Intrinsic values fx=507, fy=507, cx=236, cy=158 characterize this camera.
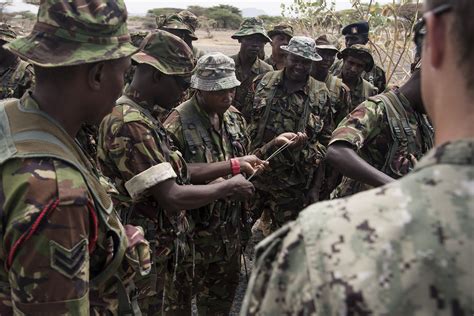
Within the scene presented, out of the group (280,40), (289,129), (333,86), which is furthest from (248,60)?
(289,129)

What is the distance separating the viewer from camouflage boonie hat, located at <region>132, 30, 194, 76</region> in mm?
2646

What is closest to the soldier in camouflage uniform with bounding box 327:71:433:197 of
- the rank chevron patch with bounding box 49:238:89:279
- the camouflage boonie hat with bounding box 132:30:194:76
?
the camouflage boonie hat with bounding box 132:30:194:76

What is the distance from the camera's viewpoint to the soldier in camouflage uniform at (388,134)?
9.14ft

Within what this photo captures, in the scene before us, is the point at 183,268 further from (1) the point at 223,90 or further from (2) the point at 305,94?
(2) the point at 305,94

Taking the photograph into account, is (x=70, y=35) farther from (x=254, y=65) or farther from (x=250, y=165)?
(x=254, y=65)

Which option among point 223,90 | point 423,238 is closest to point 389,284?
point 423,238

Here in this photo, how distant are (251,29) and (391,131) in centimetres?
384

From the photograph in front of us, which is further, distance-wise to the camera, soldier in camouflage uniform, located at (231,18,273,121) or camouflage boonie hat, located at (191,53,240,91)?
soldier in camouflage uniform, located at (231,18,273,121)

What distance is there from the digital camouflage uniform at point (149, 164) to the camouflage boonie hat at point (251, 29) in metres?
3.58

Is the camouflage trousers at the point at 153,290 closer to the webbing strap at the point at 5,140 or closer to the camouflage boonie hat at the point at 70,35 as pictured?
the webbing strap at the point at 5,140

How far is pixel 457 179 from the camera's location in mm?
833

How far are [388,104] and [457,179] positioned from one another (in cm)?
207

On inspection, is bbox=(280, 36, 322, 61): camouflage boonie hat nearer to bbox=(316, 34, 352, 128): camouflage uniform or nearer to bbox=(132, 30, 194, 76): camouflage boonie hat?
bbox=(316, 34, 352, 128): camouflage uniform

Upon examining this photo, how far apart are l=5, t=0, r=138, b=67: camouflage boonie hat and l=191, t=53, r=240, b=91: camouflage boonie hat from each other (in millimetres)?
1595
